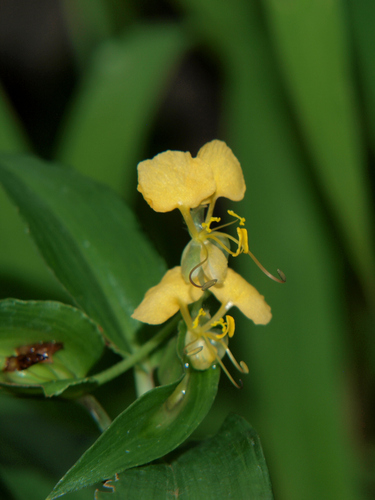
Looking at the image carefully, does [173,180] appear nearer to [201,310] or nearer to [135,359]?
[201,310]

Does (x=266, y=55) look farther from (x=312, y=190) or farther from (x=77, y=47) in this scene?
(x=77, y=47)

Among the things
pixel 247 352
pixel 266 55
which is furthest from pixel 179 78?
pixel 247 352

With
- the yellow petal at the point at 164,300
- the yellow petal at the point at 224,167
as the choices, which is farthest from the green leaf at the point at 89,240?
the yellow petal at the point at 224,167

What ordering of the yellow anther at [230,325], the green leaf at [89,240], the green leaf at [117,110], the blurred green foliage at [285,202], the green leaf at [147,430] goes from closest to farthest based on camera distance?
the green leaf at [147,430] < the yellow anther at [230,325] < the green leaf at [89,240] < the blurred green foliage at [285,202] < the green leaf at [117,110]

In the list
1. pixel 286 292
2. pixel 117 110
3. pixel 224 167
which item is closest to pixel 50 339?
pixel 224 167

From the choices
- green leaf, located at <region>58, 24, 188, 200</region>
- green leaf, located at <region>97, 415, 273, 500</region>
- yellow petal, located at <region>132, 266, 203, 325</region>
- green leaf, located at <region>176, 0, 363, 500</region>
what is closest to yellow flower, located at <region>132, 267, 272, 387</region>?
yellow petal, located at <region>132, 266, 203, 325</region>

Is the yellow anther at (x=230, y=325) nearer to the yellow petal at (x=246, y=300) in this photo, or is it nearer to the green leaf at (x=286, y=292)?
the yellow petal at (x=246, y=300)
